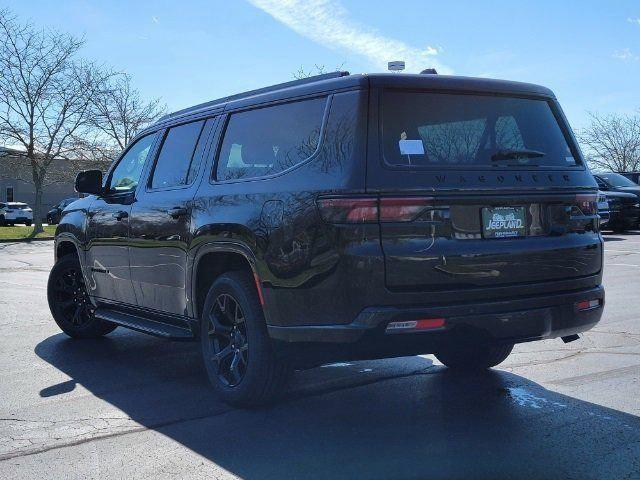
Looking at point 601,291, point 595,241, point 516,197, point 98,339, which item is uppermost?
point 516,197

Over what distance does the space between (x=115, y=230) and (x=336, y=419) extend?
2.75m

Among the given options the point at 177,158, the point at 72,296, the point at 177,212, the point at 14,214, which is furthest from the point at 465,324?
the point at 14,214

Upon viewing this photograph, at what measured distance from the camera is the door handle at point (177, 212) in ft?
16.4

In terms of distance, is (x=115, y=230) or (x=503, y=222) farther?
(x=115, y=230)

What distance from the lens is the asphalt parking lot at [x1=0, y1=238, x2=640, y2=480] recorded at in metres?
3.56

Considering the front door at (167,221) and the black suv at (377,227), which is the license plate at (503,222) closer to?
the black suv at (377,227)

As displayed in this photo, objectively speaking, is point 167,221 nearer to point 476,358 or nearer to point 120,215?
point 120,215

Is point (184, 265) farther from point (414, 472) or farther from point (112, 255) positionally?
point (414, 472)

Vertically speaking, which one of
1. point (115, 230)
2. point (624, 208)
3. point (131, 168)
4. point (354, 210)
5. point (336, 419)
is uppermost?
point (131, 168)

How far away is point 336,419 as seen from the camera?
4.32 metres

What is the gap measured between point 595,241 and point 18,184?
243ft

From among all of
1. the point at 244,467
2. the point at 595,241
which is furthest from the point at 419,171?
the point at 244,467

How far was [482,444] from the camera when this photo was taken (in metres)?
3.82

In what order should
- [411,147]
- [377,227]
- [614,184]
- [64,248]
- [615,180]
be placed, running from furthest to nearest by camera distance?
[615,180], [614,184], [64,248], [411,147], [377,227]
